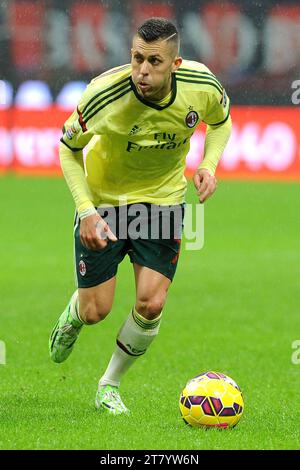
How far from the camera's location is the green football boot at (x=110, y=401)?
234 inches

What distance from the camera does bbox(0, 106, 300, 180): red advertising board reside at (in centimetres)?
2128

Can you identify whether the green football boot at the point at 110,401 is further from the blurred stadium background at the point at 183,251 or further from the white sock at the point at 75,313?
the white sock at the point at 75,313

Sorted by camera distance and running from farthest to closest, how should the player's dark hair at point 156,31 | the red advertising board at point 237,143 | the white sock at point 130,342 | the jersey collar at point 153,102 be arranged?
the red advertising board at point 237,143
the white sock at point 130,342
the jersey collar at point 153,102
the player's dark hair at point 156,31

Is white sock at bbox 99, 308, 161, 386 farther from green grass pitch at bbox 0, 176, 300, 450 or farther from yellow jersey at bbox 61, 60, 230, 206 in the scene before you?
yellow jersey at bbox 61, 60, 230, 206

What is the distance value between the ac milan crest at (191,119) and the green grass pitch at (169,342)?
1651 mm

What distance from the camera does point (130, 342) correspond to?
6254mm

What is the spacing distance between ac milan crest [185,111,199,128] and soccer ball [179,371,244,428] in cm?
151

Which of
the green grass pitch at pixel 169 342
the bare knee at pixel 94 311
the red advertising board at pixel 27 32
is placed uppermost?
the bare knee at pixel 94 311

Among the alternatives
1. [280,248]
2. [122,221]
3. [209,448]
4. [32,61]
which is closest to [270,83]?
[32,61]

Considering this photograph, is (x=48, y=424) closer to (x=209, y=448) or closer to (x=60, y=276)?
(x=209, y=448)

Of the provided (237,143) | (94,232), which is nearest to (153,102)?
(94,232)

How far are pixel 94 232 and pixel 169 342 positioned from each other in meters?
3.08

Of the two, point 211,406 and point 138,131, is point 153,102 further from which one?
point 211,406

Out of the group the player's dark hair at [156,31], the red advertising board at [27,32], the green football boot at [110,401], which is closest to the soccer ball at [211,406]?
the green football boot at [110,401]
